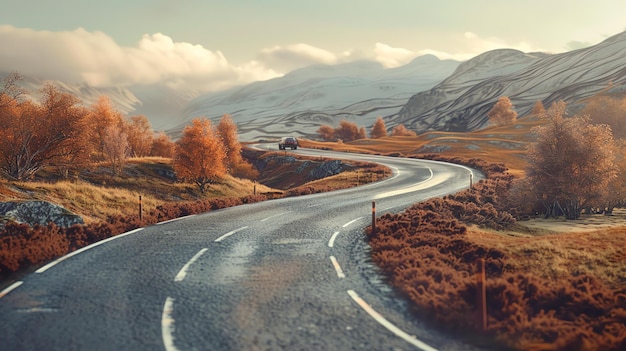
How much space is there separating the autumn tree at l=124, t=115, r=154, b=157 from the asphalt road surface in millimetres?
67352

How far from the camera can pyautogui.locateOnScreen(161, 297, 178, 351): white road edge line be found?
6.59 meters

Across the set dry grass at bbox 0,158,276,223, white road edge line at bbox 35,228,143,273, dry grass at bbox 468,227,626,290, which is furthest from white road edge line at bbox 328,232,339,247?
dry grass at bbox 0,158,276,223

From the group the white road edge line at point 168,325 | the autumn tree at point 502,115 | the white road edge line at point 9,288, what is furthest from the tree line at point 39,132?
the autumn tree at point 502,115

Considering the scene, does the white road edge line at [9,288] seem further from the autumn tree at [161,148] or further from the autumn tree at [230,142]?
the autumn tree at [161,148]

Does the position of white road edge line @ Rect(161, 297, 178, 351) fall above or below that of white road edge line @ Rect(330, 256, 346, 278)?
above

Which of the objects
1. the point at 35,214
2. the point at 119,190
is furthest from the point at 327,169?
the point at 35,214

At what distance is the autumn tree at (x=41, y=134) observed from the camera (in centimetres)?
3053

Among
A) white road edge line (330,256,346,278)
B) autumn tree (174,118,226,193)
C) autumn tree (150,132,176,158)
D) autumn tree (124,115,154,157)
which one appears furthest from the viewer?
autumn tree (150,132,176,158)

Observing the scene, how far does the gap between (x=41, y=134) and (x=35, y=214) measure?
19.7 m

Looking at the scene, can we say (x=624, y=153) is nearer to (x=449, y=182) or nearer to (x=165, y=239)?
(x=449, y=182)

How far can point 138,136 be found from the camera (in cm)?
7881

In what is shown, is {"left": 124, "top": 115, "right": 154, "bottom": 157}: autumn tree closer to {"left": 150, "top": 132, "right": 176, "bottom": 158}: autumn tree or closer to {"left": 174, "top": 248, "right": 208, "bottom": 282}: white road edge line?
{"left": 150, "top": 132, "right": 176, "bottom": 158}: autumn tree

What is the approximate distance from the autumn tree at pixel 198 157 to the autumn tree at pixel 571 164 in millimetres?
29737

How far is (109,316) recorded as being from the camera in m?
7.79
